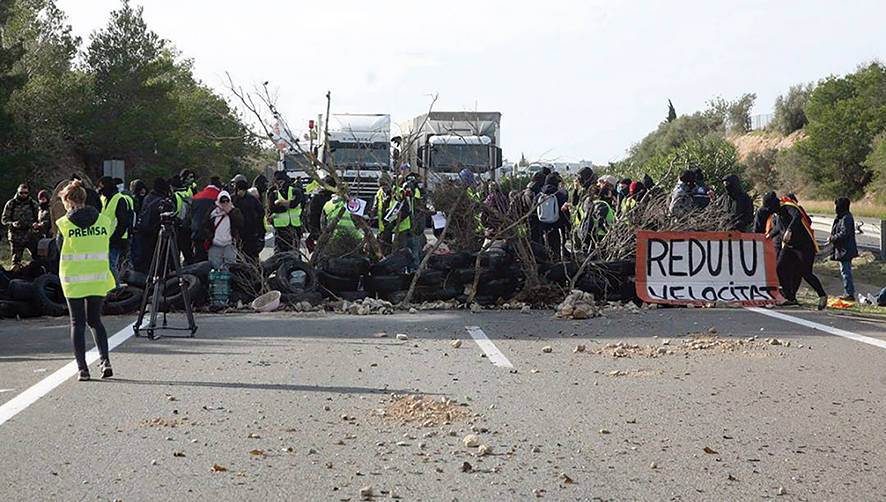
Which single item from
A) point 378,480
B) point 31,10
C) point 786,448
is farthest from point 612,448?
point 31,10

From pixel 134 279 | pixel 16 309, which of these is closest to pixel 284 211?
pixel 134 279

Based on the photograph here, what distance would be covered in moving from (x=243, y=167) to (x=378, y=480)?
241 ft

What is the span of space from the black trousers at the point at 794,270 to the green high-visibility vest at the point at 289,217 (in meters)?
9.28

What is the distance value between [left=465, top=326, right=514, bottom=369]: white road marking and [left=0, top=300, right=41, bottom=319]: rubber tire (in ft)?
19.9

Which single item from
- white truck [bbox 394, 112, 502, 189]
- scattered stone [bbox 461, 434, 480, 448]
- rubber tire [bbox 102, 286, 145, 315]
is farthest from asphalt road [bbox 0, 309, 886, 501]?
white truck [bbox 394, 112, 502, 189]

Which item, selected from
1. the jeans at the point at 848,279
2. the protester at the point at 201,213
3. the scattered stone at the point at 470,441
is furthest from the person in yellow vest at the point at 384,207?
the scattered stone at the point at 470,441

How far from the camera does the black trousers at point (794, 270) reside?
16.6 meters

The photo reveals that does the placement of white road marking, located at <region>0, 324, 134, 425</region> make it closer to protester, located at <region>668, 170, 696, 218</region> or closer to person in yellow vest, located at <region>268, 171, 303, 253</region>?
protester, located at <region>668, 170, 696, 218</region>

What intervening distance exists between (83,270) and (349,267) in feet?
22.2

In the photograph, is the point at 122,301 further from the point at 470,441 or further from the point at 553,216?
the point at 470,441

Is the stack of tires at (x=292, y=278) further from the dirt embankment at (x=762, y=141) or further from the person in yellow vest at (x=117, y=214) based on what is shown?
the dirt embankment at (x=762, y=141)

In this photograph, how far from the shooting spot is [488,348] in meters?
12.3

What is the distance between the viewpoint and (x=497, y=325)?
14.6m

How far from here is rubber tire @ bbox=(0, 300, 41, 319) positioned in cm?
1572
